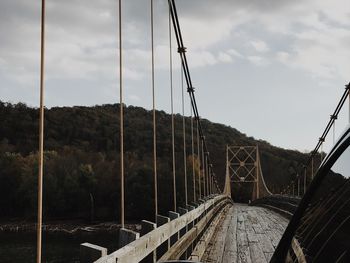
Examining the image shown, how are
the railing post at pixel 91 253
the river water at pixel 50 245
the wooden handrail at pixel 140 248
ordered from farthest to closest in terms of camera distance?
the river water at pixel 50 245 < the wooden handrail at pixel 140 248 < the railing post at pixel 91 253

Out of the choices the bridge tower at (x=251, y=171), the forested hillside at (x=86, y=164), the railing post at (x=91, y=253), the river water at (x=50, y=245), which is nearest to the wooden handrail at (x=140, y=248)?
the railing post at (x=91, y=253)

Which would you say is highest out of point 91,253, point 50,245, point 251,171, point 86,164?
point 86,164

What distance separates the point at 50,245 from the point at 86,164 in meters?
36.1

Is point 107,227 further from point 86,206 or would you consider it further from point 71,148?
point 71,148

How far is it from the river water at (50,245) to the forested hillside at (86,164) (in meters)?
12.5

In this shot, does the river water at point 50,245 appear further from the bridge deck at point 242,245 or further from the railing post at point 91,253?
the railing post at point 91,253

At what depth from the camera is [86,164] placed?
9875 centimetres

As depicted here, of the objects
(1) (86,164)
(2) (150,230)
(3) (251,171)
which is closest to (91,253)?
(2) (150,230)

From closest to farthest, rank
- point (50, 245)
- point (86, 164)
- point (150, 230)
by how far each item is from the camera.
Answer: point (150, 230), point (50, 245), point (86, 164)

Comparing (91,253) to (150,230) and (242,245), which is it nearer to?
(150,230)

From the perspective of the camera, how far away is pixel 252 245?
314 inches

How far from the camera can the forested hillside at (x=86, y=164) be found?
285 feet

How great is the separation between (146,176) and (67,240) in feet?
66.4

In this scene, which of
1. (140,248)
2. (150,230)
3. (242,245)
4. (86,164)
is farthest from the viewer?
(86,164)
